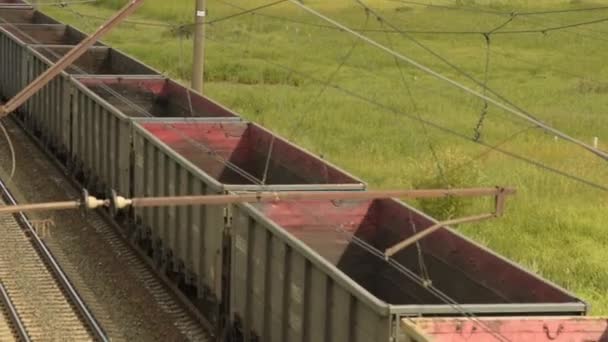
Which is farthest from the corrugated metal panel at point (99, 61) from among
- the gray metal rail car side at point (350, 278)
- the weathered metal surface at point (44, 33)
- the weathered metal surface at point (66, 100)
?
the gray metal rail car side at point (350, 278)

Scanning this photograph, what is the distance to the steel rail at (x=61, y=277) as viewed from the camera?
53.4 feet

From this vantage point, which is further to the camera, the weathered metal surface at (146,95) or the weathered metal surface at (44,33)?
the weathered metal surface at (44,33)

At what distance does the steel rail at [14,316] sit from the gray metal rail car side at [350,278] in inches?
124

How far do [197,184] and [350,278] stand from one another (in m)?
3.64

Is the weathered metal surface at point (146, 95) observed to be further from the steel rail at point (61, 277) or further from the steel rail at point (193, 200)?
the steel rail at point (193, 200)

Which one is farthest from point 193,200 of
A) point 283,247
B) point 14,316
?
point 14,316

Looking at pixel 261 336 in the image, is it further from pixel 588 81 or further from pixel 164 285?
pixel 588 81

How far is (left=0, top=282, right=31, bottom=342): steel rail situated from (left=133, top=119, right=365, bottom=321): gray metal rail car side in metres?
2.53

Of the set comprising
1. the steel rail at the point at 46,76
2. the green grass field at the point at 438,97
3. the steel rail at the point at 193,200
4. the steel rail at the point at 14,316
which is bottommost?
the steel rail at the point at 14,316

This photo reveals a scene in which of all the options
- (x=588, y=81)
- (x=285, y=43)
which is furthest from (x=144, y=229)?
(x=285, y=43)

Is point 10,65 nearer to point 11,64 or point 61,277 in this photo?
point 11,64

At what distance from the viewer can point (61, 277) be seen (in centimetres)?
1861

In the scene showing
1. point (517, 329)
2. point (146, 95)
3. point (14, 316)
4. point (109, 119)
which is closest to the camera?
point (517, 329)

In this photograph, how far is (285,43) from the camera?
58375mm
